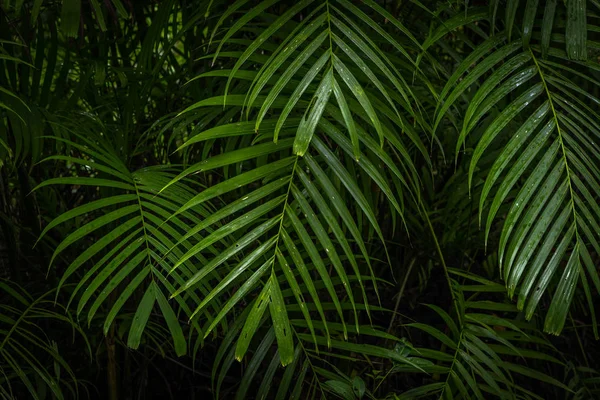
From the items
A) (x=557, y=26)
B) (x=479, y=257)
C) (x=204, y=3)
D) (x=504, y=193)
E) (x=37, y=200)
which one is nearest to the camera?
(x=504, y=193)

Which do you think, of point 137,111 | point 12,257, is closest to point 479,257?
point 137,111

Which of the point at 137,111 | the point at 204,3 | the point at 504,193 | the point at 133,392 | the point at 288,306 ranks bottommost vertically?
the point at 133,392

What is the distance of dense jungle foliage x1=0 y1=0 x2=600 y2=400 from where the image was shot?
29.0 inches

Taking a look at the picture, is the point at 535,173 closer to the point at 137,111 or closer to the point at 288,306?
the point at 288,306

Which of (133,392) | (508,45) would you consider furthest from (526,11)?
(133,392)

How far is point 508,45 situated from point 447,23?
0.08m

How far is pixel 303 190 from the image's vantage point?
0.94 meters

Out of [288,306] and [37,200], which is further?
[37,200]

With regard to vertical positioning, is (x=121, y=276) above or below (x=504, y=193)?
below

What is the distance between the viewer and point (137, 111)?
3.49ft

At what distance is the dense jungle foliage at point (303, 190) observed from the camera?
74 centimetres

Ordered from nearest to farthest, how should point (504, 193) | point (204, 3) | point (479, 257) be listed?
point (504, 193), point (204, 3), point (479, 257)

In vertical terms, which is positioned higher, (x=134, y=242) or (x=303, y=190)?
(x=303, y=190)

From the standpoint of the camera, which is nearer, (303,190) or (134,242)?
(134,242)
